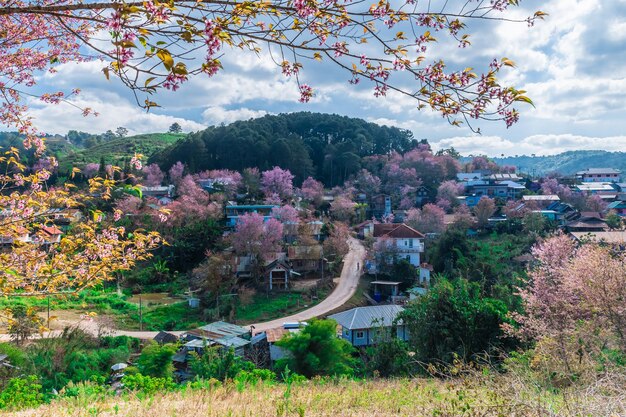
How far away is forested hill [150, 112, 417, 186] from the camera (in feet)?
148

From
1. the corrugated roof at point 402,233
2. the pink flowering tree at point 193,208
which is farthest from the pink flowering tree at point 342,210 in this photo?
the pink flowering tree at point 193,208

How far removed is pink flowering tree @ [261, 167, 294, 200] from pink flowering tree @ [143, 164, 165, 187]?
34.8 feet

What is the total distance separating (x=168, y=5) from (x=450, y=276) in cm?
2376

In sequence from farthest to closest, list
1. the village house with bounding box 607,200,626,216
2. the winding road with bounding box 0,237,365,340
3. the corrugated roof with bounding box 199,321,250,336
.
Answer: the village house with bounding box 607,200,626,216, the winding road with bounding box 0,237,365,340, the corrugated roof with bounding box 199,321,250,336

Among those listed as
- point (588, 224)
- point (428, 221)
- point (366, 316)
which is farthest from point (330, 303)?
point (588, 224)

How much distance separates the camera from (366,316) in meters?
18.4

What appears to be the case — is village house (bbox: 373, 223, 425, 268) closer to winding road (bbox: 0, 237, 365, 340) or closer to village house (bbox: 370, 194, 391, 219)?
winding road (bbox: 0, 237, 365, 340)

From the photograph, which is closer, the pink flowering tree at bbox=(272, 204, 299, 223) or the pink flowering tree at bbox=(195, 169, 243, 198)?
the pink flowering tree at bbox=(272, 204, 299, 223)

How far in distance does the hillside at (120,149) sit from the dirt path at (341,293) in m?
31.1

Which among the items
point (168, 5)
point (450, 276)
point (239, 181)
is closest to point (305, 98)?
point (168, 5)

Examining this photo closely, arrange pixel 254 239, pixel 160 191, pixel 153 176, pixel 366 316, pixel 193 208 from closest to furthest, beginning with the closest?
1. pixel 366 316
2. pixel 254 239
3. pixel 193 208
4. pixel 160 191
5. pixel 153 176

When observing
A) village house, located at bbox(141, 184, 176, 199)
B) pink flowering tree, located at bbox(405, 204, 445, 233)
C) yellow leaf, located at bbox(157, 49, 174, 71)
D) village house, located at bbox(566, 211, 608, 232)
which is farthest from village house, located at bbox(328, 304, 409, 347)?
village house, located at bbox(141, 184, 176, 199)

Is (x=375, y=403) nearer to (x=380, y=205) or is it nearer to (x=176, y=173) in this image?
(x=380, y=205)

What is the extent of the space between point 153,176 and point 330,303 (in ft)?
85.5
